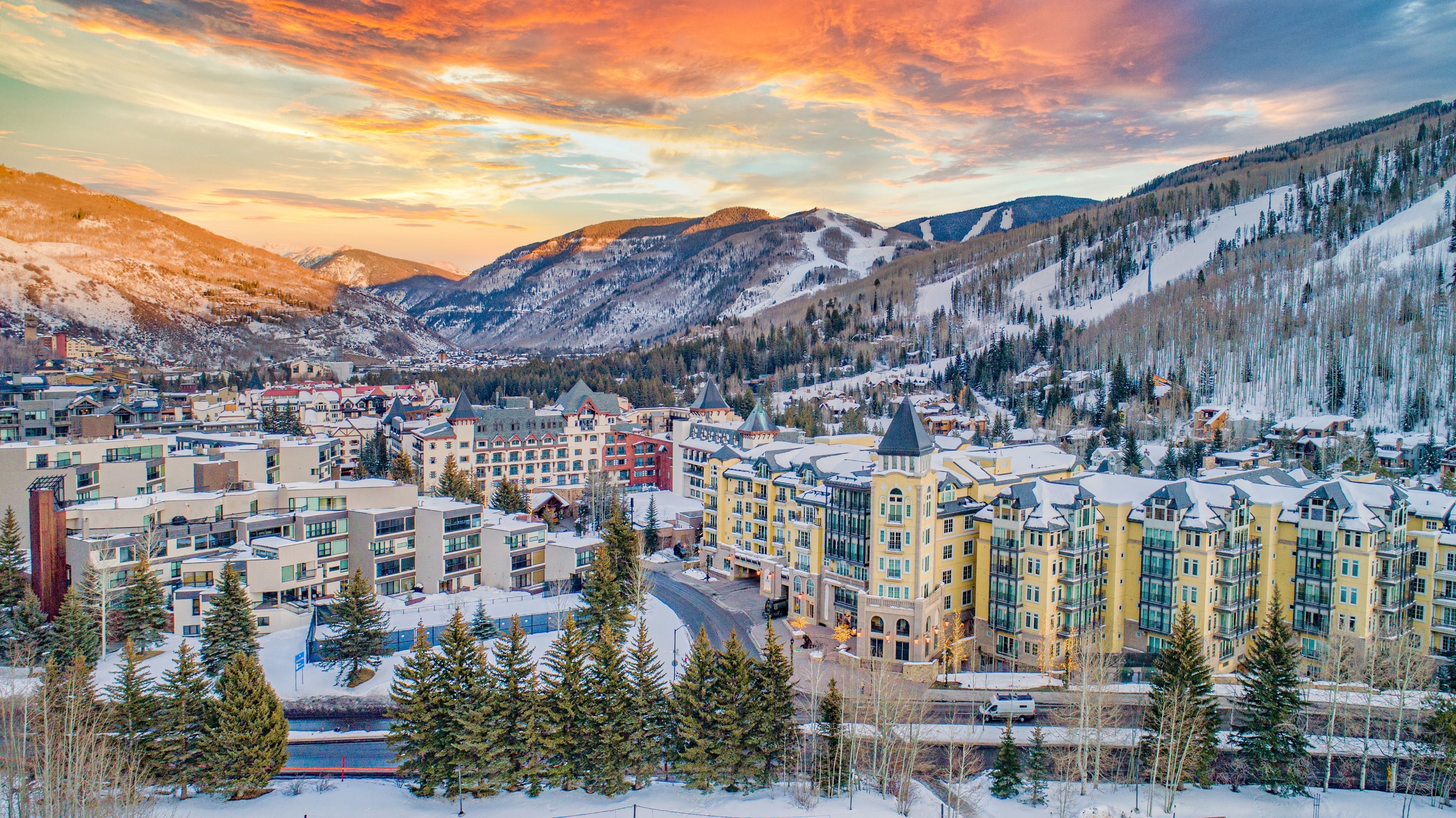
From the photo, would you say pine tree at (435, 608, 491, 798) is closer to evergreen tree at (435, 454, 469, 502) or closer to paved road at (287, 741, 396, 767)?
paved road at (287, 741, 396, 767)

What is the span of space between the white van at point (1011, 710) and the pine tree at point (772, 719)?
12056 mm

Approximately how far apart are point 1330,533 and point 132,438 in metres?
79.3

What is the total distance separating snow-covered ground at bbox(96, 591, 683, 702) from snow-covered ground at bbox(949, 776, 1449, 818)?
17580 millimetres

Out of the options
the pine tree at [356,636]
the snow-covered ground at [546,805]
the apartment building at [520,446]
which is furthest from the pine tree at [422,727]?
the apartment building at [520,446]

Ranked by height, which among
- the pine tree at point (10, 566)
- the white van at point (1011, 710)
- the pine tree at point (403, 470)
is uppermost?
the pine tree at point (403, 470)

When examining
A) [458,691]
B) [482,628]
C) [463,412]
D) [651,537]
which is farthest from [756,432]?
[458,691]

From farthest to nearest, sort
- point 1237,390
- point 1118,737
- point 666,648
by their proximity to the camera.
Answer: point 1237,390
point 666,648
point 1118,737

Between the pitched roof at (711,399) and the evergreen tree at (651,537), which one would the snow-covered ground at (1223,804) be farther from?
the pitched roof at (711,399)

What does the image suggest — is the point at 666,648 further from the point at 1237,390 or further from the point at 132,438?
the point at 1237,390

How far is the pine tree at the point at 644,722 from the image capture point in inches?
1383

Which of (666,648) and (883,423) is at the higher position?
(883,423)

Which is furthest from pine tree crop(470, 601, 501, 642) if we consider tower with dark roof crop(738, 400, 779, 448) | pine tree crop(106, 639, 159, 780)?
tower with dark roof crop(738, 400, 779, 448)

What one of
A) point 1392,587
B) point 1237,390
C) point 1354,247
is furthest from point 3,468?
point 1354,247

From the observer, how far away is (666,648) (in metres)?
50.6
